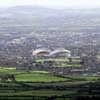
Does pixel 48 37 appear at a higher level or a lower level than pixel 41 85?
lower

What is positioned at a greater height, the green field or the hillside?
the green field

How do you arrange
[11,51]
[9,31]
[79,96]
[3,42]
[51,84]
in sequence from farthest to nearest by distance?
[9,31] → [3,42] → [11,51] → [51,84] → [79,96]

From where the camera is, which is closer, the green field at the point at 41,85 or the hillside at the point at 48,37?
the green field at the point at 41,85

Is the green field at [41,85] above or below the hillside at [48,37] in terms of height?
above

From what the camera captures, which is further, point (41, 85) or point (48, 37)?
point (48, 37)

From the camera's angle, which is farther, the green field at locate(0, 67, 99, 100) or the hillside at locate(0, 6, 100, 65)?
the hillside at locate(0, 6, 100, 65)

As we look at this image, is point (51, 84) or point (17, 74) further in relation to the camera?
point (17, 74)

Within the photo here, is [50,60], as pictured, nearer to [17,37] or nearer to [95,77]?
[95,77]

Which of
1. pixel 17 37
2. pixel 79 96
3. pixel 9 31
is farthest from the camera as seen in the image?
pixel 9 31

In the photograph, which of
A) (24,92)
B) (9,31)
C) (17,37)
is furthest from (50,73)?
(9,31)
